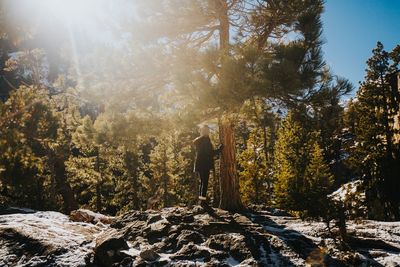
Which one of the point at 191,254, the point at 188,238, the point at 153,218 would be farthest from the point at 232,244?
the point at 153,218

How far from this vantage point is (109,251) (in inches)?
254

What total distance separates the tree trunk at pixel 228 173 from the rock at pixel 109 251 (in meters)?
4.43

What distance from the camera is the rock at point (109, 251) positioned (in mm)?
6320

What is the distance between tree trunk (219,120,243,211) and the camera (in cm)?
1058

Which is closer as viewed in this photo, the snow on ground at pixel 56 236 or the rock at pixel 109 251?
the rock at pixel 109 251

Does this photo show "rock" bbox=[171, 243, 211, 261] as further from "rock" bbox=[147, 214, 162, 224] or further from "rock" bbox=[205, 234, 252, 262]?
"rock" bbox=[147, 214, 162, 224]

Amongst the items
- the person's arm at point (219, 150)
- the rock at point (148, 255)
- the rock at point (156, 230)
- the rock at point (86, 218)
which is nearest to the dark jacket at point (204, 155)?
the person's arm at point (219, 150)

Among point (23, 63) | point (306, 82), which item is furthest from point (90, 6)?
point (23, 63)

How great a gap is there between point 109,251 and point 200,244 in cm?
178

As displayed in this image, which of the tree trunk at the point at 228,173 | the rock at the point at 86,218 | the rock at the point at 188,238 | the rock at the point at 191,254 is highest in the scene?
the tree trunk at the point at 228,173

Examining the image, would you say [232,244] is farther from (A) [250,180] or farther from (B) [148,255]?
(A) [250,180]

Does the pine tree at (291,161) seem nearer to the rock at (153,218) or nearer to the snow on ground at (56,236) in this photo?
the rock at (153,218)

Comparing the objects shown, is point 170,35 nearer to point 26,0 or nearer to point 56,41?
point 26,0

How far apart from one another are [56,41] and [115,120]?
8790 centimetres
